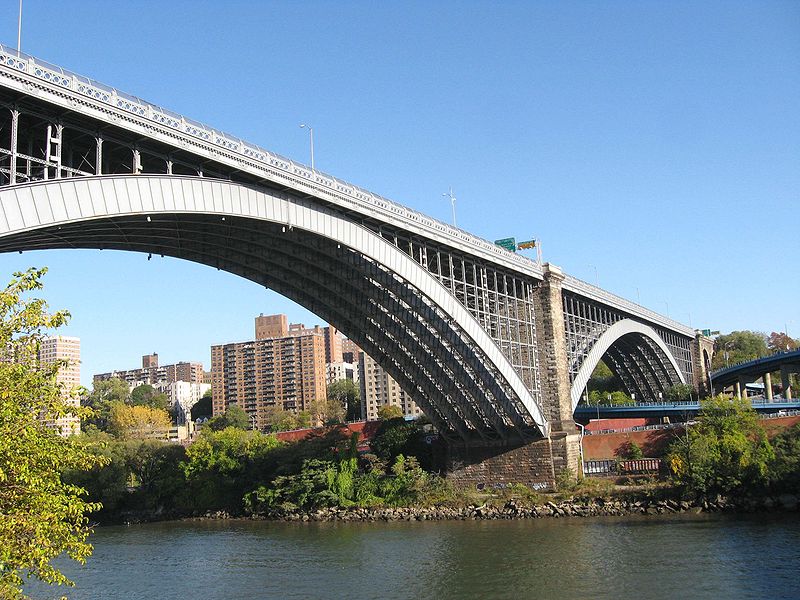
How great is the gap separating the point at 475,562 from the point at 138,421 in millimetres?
92605

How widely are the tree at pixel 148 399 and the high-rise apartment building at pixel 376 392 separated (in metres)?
38.3

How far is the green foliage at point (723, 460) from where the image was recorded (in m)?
45.9

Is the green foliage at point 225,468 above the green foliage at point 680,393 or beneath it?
beneath

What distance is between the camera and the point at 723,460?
154 ft

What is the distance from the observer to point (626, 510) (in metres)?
48.1

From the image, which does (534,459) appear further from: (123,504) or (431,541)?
(123,504)

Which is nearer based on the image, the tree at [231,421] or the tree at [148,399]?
the tree at [231,421]

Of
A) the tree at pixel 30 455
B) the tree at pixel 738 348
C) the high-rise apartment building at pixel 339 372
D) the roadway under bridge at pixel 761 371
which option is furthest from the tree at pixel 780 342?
the tree at pixel 30 455

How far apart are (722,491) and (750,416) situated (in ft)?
35.8

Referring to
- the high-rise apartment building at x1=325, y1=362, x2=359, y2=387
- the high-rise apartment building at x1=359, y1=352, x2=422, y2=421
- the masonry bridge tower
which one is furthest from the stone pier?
the high-rise apartment building at x1=325, y1=362, x2=359, y2=387

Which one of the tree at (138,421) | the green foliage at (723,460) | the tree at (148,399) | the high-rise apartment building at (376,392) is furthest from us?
the tree at (148,399)

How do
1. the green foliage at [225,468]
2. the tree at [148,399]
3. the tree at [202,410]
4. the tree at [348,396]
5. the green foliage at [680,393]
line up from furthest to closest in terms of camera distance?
the tree at [202,410]
the tree at [148,399]
the tree at [348,396]
the green foliage at [680,393]
the green foliage at [225,468]

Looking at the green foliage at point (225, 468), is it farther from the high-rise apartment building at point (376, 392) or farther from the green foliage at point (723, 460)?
the high-rise apartment building at point (376, 392)

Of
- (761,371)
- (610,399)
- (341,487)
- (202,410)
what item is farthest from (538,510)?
(202,410)
